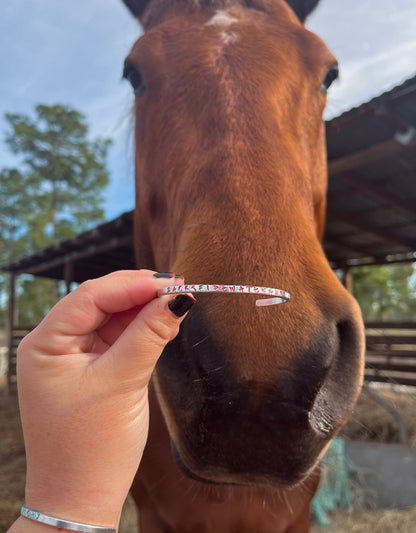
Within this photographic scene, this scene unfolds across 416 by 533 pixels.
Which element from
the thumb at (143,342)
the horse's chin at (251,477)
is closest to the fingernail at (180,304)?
the thumb at (143,342)

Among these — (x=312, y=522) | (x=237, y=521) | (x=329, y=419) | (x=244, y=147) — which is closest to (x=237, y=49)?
(x=244, y=147)

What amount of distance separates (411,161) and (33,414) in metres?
4.04

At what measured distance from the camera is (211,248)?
2.97ft

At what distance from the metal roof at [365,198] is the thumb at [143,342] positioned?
7.47 feet

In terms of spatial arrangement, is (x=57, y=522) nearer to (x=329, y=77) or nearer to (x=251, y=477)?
(x=251, y=477)

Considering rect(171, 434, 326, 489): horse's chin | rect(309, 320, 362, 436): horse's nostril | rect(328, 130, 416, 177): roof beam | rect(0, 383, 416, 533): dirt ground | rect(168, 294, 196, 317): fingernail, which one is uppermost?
rect(328, 130, 416, 177): roof beam

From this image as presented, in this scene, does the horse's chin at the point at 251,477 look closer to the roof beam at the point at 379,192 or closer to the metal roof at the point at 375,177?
the metal roof at the point at 375,177

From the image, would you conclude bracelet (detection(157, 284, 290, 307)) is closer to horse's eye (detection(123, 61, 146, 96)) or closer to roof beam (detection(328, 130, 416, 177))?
horse's eye (detection(123, 61, 146, 96))

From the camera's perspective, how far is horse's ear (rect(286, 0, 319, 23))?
6.91 feet

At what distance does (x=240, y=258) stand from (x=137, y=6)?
6.89 feet

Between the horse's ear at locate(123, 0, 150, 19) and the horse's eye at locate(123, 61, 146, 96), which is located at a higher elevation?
the horse's ear at locate(123, 0, 150, 19)

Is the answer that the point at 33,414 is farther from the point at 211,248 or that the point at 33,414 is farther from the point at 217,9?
the point at 217,9

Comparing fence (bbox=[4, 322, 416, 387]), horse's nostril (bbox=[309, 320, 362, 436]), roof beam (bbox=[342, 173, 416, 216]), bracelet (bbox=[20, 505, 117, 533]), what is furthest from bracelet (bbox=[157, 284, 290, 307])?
fence (bbox=[4, 322, 416, 387])

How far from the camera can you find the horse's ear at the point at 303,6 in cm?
211
